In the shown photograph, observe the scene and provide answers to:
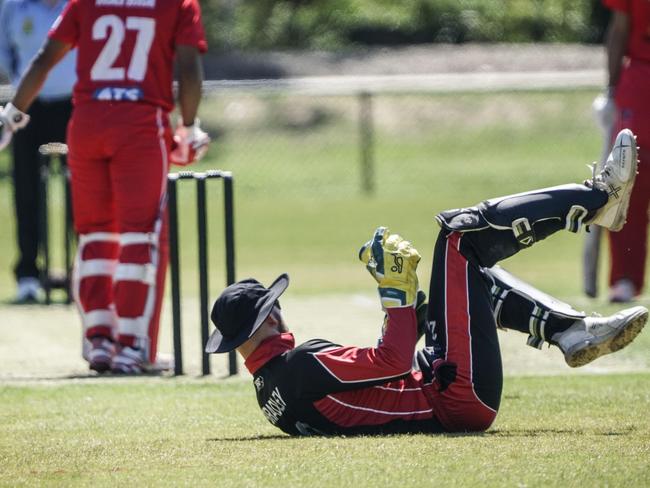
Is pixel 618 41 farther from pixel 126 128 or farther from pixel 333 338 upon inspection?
pixel 126 128

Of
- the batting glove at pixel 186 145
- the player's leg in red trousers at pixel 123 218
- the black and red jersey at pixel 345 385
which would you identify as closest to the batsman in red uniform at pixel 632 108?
the batting glove at pixel 186 145

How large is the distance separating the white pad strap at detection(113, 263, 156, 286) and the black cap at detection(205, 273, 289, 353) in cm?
204

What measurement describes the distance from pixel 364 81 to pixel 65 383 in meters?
12.7

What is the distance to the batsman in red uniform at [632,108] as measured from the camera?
9867 mm

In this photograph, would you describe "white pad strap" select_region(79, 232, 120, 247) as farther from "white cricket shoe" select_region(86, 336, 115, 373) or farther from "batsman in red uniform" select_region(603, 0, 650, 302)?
"batsman in red uniform" select_region(603, 0, 650, 302)

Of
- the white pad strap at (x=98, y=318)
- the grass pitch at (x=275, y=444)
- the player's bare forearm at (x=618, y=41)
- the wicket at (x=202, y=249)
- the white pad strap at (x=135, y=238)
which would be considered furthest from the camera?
the player's bare forearm at (x=618, y=41)

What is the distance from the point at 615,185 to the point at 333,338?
3.07m

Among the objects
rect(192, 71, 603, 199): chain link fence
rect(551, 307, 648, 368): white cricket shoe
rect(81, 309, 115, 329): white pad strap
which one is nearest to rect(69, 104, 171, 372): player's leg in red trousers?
rect(81, 309, 115, 329): white pad strap

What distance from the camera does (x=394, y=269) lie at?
5.65m

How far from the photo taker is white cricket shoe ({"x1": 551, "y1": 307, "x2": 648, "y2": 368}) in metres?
5.84

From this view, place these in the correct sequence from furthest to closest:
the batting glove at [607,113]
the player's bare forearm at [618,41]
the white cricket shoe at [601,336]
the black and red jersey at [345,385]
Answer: the batting glove at [607,113] < the player's bare forearm at [618,41] < the white cricket shoe at [601,336] < the black and red jersey at [345,385]

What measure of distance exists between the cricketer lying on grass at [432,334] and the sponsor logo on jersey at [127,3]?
2416 mm

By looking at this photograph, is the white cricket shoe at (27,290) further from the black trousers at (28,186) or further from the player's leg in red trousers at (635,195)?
the player's leg in red trousers at (635,195)

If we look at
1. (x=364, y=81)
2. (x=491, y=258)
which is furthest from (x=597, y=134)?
(x=491, y=258)
